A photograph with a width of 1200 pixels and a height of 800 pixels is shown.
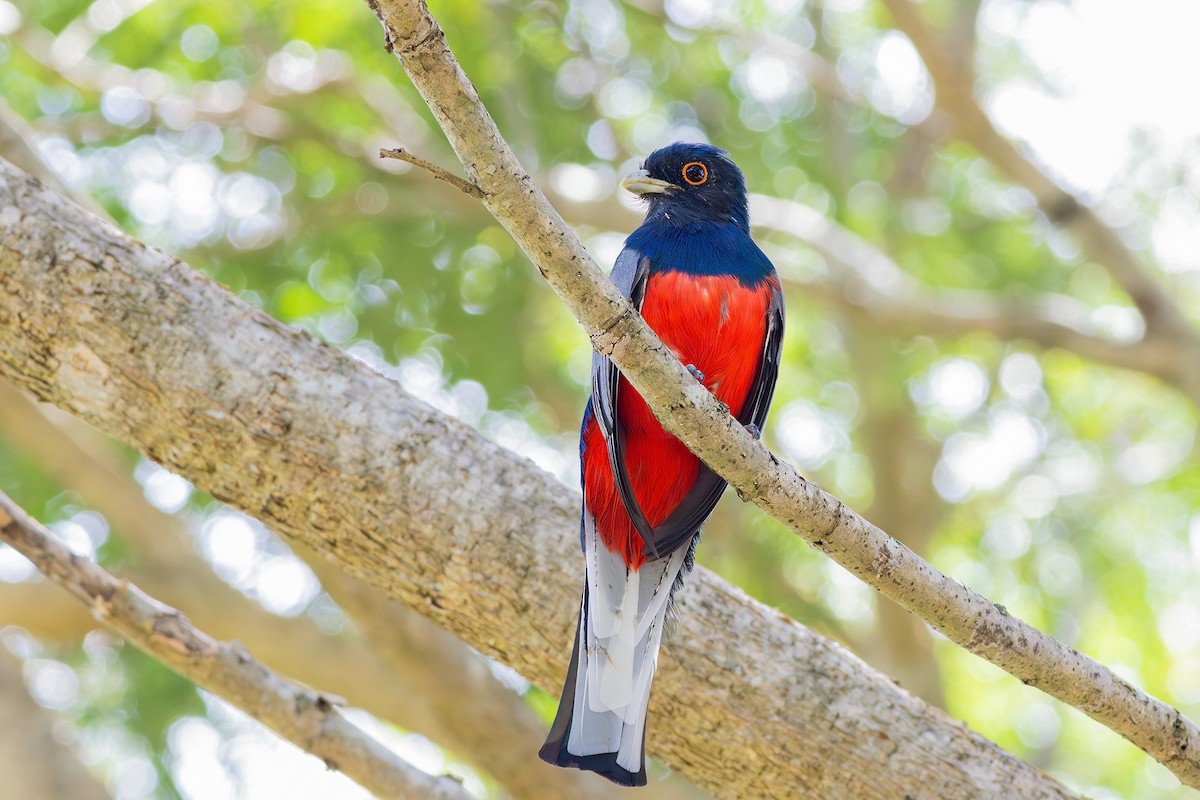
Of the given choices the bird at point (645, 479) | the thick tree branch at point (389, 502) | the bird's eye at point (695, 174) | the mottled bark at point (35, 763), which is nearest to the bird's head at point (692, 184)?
the bird's eye at point (695, 174)

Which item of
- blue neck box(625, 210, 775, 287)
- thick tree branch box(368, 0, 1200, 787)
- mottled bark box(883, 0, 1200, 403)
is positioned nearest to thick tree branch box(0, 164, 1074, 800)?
thick tree branch box(368, 0, 1200, 787)

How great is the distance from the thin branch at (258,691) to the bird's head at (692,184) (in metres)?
2.21

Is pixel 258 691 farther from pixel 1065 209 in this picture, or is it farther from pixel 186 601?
pixel 1065 209

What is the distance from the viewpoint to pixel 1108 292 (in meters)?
10.3

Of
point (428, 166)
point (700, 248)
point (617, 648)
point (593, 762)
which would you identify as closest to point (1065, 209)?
point (700, 248)

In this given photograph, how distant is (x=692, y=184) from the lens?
4.52 meters

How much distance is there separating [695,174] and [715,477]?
4.76 feet

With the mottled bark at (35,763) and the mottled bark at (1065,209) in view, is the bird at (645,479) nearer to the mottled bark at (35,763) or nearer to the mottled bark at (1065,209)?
the mottled bark at (35,763)

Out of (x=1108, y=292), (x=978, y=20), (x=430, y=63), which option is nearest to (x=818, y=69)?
(x=978, y=20)

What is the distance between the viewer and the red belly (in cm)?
372

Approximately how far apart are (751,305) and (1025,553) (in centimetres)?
683

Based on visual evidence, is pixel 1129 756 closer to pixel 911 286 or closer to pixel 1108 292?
pixel 1108 292

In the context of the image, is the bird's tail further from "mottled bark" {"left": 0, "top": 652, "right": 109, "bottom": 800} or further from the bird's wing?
"mottled bark" {"left": 0, "top": 652, "right": 109, "bottom": 800}

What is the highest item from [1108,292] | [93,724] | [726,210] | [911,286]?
[1108,292]
